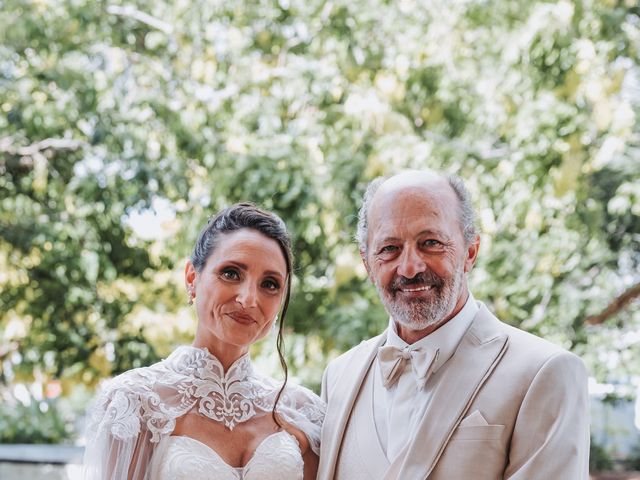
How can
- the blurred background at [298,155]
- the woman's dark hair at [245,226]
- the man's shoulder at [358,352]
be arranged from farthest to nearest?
the blurred background at [298,155], the man's shoulder at [358,352], the woman's dark hair at [245,226]

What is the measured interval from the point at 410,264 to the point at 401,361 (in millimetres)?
282

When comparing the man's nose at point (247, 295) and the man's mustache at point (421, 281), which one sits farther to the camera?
the man's nose at point (247, 295)

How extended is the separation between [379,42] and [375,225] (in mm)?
3749

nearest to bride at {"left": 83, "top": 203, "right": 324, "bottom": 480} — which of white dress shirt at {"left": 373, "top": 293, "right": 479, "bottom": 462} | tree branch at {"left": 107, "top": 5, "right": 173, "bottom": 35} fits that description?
white dress shirt at {"left": 373, "top": 293, "right": 479, "bottom": 462}

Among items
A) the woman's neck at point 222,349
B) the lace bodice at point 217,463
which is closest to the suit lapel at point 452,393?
the lace bodice at point 217,463

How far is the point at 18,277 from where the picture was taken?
6.26 m

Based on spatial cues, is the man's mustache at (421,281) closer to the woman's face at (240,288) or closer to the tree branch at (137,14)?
the woman's face at (240,288)

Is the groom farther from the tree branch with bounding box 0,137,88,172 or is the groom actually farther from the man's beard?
the tree branch with bounding box 0,137,88,172

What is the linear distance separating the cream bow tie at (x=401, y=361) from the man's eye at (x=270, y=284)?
34 centimetres

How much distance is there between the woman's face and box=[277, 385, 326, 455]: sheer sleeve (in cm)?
25

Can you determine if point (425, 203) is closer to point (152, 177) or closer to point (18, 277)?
point (152, 177)

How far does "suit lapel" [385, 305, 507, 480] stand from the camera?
228 cm

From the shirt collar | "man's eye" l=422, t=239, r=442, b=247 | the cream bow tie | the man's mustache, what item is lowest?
the cream bow tie

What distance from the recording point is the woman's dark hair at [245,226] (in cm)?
265
